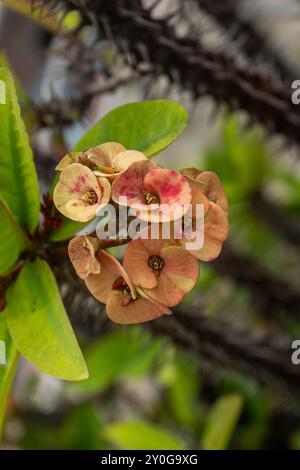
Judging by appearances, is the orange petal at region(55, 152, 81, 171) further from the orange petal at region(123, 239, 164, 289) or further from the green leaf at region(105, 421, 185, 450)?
the green leaf at region(105, 421, 185, 450)

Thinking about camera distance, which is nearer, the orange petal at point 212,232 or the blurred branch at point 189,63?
the orange petal at point 212,232

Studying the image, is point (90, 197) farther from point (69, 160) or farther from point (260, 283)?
point (260, 283)

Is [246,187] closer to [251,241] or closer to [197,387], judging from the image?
[251,241]

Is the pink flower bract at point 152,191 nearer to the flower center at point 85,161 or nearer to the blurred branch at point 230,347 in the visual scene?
the flower center at point 85,161

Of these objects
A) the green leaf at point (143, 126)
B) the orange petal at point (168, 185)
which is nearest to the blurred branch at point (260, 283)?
the green leaf at point (143, 126)

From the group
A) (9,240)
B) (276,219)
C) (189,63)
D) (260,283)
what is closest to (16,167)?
(9,240)

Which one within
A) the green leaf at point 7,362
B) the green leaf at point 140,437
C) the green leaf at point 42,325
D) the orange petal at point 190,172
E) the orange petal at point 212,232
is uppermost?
the orange petal at point 190,172
